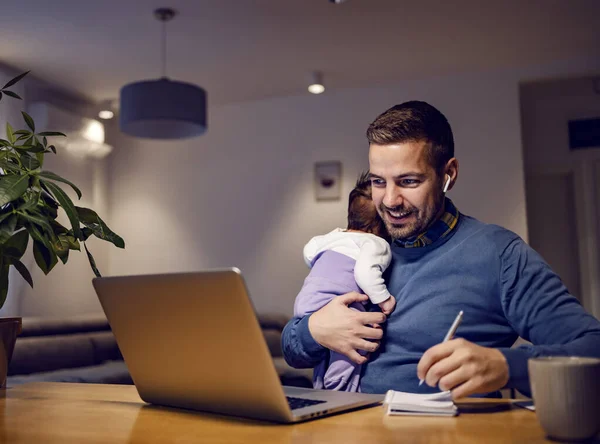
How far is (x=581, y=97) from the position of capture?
543 centimetres

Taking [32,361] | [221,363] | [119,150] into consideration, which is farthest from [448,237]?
[119,150]

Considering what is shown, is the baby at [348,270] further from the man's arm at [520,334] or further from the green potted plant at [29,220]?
the green potted plant at [29,220]

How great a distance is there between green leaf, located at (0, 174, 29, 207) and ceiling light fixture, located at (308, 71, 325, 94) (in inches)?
160

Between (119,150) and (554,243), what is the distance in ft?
13.4

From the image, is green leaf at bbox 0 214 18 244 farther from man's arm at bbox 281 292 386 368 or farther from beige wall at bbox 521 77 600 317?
beige wall at bbox 521 77 600 317

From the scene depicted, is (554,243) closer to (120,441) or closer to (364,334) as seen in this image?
(364,334)

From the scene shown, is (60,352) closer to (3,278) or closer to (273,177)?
(273,177)

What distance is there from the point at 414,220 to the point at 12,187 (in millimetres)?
798

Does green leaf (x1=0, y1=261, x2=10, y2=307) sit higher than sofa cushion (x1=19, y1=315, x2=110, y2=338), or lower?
higher

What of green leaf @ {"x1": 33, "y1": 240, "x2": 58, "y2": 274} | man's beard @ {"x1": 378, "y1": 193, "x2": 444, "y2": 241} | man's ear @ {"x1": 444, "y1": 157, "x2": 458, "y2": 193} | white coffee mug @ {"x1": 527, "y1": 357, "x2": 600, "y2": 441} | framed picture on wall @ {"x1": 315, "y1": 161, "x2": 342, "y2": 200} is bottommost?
white coffee mug @ {"x1": 527, "y1": 357, "x2": 600, "y2": 441}

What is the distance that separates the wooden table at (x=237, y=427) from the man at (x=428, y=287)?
0.27m

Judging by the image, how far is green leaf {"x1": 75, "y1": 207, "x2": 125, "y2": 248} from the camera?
1270 millimetres

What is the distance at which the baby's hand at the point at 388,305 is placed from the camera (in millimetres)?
1385

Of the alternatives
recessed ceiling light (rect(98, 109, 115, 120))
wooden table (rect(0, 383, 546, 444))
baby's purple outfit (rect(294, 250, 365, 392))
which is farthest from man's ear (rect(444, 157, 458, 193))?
recessed ceiling light (rect(98, 109, 115, 120))
